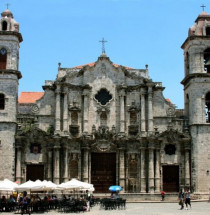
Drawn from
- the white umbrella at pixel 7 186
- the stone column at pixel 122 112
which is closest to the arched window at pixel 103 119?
the stone column at pixel 122 112

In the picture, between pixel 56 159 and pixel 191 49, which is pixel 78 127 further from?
pixel 191 49

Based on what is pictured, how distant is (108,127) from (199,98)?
9.23 meters

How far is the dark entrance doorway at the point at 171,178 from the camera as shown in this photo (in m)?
42.2

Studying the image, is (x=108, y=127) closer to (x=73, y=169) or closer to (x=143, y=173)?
(x=73, y=169)

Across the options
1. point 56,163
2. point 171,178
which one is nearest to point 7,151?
point 56,163

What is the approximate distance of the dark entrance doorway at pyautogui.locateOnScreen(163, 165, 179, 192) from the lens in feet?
138

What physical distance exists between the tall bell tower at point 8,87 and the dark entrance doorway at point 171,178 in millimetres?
14336

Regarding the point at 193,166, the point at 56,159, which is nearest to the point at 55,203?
the point at 56,159

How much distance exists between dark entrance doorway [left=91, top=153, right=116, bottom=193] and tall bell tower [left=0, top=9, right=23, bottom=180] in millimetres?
7742

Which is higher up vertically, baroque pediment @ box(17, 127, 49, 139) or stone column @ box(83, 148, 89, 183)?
baroque pediment @ box(17, 127, 49, 139)

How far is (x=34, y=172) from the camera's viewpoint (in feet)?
137

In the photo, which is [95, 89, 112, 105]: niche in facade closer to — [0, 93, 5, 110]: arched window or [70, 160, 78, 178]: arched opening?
[70, 160, 78, 178]: arched opening

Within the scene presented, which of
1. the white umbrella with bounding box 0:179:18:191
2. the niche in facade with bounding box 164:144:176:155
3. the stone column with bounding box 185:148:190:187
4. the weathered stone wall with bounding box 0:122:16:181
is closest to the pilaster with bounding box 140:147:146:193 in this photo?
the niche in facade with bounding box 164:144:176:155

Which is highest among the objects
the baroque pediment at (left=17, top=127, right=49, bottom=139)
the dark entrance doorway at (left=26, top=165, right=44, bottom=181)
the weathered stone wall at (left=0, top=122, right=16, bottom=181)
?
the baroque pediment at (left=17, top=127, right=49, bottom=139)
